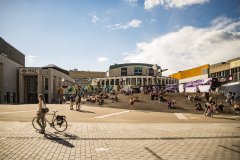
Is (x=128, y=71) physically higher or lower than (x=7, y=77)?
higher

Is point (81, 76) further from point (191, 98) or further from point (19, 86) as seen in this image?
point (191, 98)

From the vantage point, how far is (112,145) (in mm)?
9820

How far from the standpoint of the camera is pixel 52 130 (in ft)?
41.8

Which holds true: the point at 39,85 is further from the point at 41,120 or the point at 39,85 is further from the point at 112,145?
the point at 112,145

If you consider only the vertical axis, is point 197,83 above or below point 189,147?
above

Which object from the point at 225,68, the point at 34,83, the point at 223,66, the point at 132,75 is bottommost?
the point at 34,83

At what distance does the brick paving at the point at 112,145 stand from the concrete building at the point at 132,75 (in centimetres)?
8312

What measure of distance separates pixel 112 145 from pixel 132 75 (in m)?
91.3

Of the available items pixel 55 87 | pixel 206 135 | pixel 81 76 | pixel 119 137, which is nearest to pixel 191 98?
pixel 206 135

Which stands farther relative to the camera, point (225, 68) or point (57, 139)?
point (225, 68)

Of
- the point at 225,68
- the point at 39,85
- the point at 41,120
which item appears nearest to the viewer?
the point at 41,120

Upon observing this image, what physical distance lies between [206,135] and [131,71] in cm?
9276

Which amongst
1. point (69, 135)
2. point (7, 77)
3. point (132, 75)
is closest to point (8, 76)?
point (7, 77)

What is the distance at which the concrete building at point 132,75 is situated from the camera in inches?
3784
